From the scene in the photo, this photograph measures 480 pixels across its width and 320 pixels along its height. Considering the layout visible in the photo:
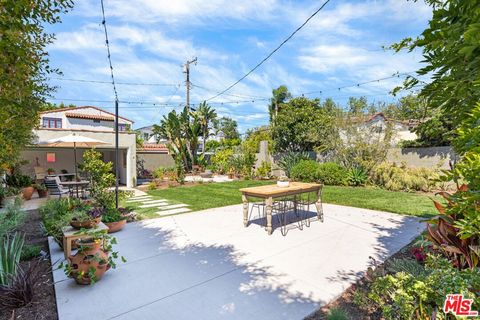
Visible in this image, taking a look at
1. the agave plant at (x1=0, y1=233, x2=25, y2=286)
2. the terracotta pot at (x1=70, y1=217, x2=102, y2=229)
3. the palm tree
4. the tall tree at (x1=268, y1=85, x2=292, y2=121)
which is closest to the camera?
the agave plant at (x1=0, y1=233, x2=25, y2=286)

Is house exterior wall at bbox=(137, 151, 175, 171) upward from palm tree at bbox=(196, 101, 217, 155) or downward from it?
downward

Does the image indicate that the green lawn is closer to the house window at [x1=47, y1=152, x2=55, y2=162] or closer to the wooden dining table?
the wooden dining table

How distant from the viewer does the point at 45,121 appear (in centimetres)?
2467

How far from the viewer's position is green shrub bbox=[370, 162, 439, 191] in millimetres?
10953

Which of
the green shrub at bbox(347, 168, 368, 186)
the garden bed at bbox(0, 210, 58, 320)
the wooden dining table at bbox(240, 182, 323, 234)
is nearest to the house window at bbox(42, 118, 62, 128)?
the garden bed at bbox(0, 210, 58, 320)

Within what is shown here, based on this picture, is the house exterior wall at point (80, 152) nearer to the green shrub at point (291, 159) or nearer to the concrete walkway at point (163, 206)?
the concrete walkway at point (163, 206)

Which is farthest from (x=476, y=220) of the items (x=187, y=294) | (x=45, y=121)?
(x=45, y=121)

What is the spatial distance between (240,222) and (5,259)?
183 inches

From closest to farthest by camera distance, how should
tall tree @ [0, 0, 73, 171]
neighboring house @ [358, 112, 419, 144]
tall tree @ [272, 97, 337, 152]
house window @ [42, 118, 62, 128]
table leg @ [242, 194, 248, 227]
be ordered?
tall tree @ [0, 0, 73, 171], table leg @ [242, 194, 248, 227], neighboring house @ [358, 112, 419, 144], tall tree @ [272, 97, 337, 152], house window @ [42, 118, 62, 128]

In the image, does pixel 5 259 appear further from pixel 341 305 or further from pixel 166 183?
pixel 166 183

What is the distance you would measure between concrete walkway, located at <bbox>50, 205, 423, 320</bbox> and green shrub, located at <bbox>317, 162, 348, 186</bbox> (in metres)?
6.89

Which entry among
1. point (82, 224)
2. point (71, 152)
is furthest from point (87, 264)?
point (71, 152)

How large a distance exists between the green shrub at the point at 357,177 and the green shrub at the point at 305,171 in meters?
1.72

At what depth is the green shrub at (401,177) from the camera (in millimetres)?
10953
